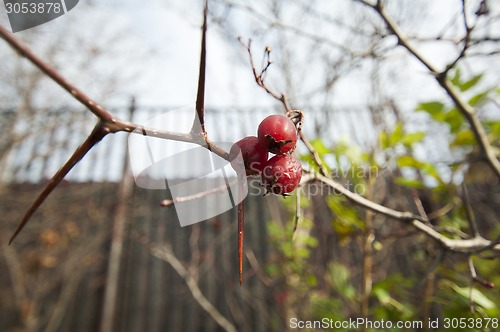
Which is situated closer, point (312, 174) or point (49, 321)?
point (312, 174)

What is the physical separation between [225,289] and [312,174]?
7.40 feet

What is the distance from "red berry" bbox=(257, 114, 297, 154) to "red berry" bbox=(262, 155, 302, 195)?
13 millimetres

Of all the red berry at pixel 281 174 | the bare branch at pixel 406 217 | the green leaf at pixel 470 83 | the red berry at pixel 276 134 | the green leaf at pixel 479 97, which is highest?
the green leaf at pixel 470 83

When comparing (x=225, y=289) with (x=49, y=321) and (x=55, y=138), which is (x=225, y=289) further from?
(x=55, y=138)

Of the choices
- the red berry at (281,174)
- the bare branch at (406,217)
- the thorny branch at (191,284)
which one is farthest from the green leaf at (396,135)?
the thorny branch at (191,284)

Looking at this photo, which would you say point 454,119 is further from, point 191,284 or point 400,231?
point 191,284

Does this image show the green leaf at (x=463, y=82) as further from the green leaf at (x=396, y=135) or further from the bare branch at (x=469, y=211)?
the bare branch at (x=469, y=211)

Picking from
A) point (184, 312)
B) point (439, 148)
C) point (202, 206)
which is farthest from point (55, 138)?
point (439, 148)

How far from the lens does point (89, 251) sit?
8.80ft

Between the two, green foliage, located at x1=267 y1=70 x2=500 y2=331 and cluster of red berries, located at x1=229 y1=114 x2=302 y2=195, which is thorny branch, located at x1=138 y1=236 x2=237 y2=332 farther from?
cluster of red berries, located at x1=229 y1=114 x2=302 y2=195

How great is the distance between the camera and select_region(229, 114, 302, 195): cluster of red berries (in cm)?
39

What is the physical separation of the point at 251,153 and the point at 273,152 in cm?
3

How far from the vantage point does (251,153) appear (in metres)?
0.39

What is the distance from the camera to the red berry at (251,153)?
0.38 metres
